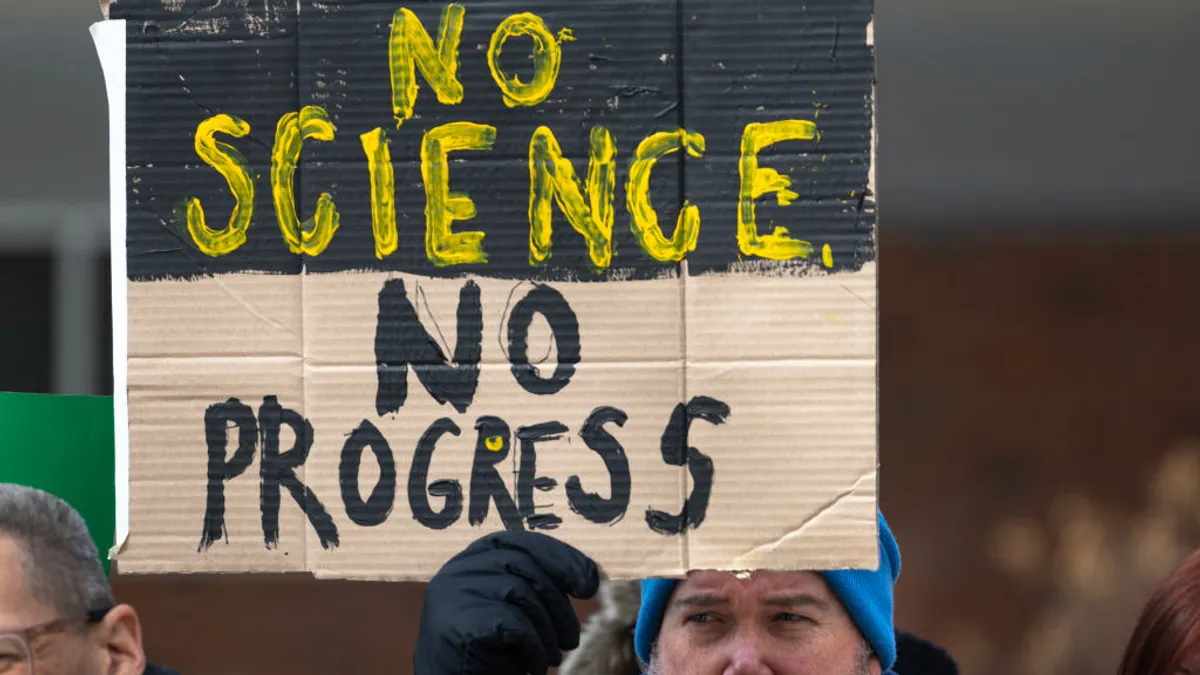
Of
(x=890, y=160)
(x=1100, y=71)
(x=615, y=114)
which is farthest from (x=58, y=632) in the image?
(x=1100, y=71)

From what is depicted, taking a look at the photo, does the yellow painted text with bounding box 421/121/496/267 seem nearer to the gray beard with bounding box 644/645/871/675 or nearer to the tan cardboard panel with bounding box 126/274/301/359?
the tan cardboard panel with bounding box 126/274/301/359

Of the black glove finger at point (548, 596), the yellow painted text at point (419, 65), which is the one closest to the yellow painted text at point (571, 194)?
the yellow painted text at point (419, 65)

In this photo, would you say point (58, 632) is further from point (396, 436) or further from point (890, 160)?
point (890, 160)

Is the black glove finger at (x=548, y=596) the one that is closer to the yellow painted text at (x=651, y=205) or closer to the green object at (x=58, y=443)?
the yellow painted text at (x=651, y=205)

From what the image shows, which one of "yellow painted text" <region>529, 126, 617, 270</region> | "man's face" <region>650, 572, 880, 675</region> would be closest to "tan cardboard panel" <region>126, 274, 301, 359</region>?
"yellow painted text" <region>529, 126, 617, 270</region>

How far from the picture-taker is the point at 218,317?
2.07m

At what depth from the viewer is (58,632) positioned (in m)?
2.25

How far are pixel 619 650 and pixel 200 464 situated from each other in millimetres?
806

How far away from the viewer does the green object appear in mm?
2270

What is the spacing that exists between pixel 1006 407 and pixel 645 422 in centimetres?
335

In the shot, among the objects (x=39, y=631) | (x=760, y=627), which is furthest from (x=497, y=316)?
(x=39, y=631)

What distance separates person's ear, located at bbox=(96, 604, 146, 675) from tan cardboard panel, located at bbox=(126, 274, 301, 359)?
395 millimetres

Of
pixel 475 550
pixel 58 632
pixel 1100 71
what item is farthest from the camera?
pixel 1100 71

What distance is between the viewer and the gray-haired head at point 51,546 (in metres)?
2.26
